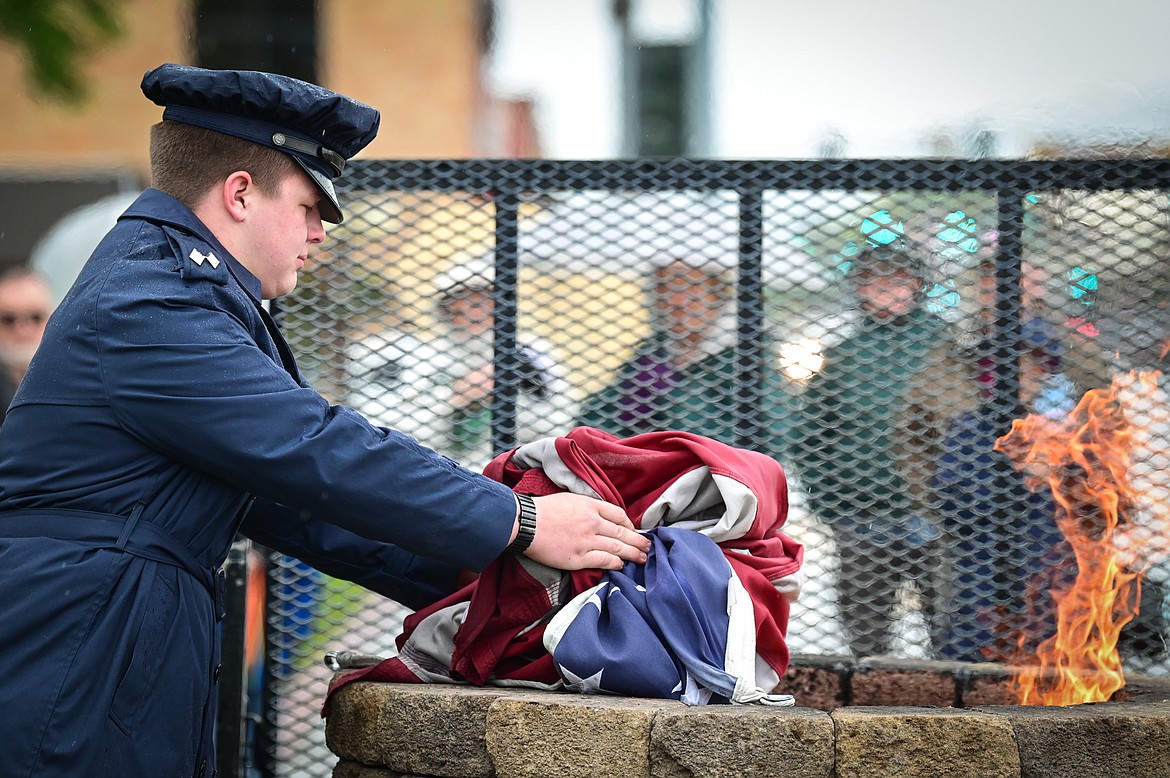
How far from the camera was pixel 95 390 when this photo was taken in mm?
2127

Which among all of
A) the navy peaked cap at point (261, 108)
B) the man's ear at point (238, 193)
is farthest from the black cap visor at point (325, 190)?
the man's ear at point (238, 193)

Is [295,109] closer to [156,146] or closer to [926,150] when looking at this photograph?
[156,146]

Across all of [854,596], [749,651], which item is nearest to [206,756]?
[749,651]

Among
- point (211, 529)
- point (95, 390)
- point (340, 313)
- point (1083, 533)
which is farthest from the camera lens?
point (340, 313)

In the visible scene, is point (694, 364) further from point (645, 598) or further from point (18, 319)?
point (18, 319)

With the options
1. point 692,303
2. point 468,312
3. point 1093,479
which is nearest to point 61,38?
point 468,312

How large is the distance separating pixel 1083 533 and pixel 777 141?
1.45 metres

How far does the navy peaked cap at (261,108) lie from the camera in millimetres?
2336

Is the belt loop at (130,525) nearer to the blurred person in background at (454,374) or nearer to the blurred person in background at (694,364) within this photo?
the blurred person in background at (454,374)

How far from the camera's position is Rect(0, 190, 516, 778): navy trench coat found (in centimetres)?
205

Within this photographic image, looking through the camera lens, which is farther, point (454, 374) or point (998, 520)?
point (454, 374)

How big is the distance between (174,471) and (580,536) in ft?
2.57

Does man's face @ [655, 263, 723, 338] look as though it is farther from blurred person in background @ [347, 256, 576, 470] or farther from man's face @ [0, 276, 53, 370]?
man's face @ [0, 276, 53, 370]

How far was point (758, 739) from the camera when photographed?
2193mm
